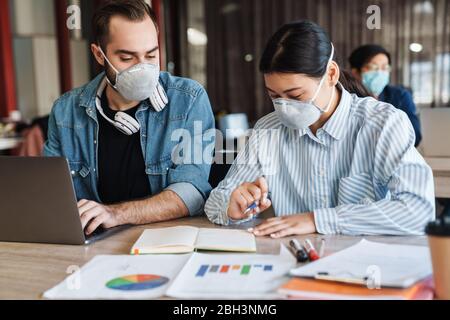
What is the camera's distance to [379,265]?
3.39 feet

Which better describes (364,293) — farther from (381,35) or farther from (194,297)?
(381,35)

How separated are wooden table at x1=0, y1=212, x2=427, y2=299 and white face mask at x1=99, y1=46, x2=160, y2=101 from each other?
0.54 m

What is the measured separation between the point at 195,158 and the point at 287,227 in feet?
1.66

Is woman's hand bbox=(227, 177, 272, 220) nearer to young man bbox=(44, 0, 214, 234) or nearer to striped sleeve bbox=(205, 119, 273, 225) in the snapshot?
striped sleeve bbox=(205, 119, 273, 225)

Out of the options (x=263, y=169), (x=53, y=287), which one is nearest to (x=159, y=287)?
(x=53, y=287)

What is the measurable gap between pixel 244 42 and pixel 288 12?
0.74m

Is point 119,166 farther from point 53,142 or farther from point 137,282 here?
point 137,282

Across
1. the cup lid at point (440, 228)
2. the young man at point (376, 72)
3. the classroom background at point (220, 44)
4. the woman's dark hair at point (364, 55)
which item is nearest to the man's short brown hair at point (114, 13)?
the cup lid at point (440, 228)

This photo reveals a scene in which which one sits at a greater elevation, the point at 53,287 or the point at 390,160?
the point at 390,160

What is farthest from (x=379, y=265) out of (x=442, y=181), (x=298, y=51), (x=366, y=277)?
(x=442, y=181)

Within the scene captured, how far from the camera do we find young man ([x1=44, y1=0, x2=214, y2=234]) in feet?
5.76

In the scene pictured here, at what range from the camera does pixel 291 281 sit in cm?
98

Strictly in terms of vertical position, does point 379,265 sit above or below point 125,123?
below

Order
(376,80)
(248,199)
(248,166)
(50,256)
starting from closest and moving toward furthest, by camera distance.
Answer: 1. (50,256)
2. (248,199)
3. (248,166)
4. (376,80)
